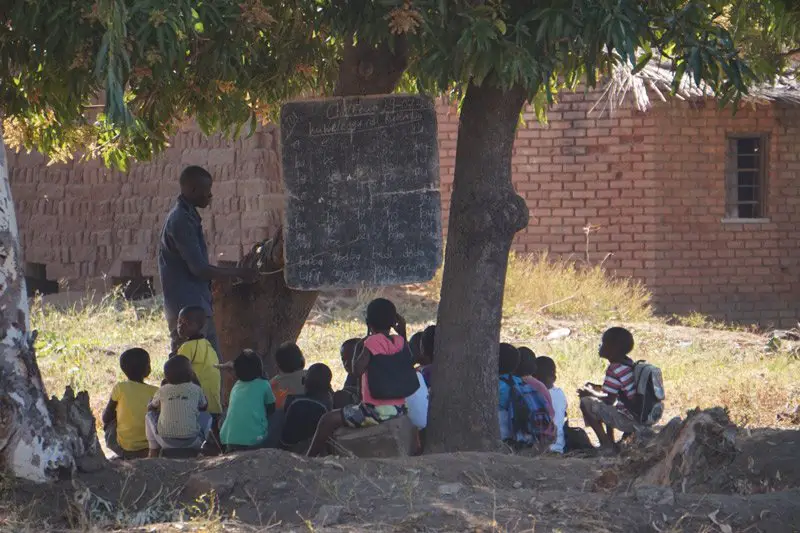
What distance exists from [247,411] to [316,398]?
0.41 meters

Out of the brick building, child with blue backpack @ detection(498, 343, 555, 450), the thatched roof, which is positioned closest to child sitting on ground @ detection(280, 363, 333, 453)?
child with blue backpack @ detection(498, 343, 555, 450)

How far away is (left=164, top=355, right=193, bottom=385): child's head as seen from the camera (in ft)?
19.8

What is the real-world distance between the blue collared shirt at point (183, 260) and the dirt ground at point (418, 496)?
1722 mm

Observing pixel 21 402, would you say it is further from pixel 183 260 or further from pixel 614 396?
pixel 614 396

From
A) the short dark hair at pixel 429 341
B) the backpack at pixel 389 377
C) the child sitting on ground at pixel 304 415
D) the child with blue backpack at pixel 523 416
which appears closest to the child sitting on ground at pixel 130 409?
the child sitting on ground at pixel 304 415

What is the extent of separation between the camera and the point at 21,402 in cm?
489

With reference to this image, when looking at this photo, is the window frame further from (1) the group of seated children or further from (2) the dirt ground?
(2) the dirt ground

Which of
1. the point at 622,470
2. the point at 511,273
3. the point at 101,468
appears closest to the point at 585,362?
the point at 511,273

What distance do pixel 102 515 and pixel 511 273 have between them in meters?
8.89

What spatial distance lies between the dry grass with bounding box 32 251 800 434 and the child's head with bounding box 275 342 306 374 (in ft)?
8.55

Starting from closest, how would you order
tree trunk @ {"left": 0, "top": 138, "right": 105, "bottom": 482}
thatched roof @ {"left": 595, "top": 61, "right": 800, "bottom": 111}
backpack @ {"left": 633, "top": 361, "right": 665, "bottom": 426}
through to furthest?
tree trunk @ {"left": 0, "top": 138, "right": 105, "bottom": 482} → backpack @ {"left": 633, "top": 361, "right": 665, "bottom": 426} → thatched roof @ {"left": 595, "top": 61, "right": 800, "bottom": 111}

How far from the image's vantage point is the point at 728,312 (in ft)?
47.3

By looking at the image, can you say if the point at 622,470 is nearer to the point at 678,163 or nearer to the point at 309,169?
the point at 309,169

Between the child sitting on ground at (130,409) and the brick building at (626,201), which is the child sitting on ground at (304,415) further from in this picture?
the brick building at (626,201)
